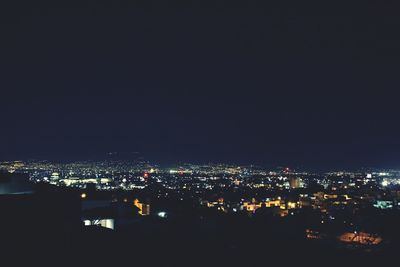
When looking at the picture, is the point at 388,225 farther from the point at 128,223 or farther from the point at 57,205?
the point at 57,205

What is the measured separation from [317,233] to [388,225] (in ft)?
8.37

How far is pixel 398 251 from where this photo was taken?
1022cm

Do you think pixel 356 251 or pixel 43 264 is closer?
pixel 43 264

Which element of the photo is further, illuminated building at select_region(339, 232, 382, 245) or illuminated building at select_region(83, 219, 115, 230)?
illuminated building at select_region(83, 219, 115, 230)

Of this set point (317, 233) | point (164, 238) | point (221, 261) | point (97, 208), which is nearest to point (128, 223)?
point (97, 208)

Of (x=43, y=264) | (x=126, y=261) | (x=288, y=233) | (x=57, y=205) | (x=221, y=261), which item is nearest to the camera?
(x=43, y=264)

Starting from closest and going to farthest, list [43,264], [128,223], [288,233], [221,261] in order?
[43,264] < [221,261] < [288,233] < [128,223]

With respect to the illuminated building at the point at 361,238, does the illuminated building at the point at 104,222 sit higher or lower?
higher

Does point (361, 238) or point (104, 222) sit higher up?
point (104, 222)

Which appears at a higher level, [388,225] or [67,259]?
[67,259]

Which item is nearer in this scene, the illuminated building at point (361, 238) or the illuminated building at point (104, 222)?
the illuminated building at point (361, 238)

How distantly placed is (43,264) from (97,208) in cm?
924

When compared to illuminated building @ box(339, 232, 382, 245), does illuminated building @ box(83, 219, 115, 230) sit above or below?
above

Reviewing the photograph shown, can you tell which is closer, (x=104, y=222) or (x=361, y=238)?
(x=361, y=238)
